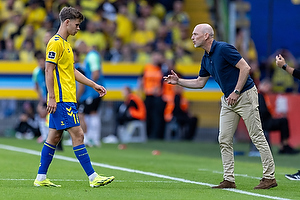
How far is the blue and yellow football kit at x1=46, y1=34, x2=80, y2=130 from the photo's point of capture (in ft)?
27.3

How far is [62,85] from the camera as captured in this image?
8.41 meters

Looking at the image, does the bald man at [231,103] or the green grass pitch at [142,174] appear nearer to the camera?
the green grass pitch at [142,174]

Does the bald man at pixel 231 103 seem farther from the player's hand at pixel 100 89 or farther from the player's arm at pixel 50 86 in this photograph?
the player's arm at pixel 50 86

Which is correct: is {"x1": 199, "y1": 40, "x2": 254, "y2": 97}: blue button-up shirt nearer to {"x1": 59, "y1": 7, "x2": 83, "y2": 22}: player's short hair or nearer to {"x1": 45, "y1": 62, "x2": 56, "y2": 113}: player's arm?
{"x1": 59, "y1": 7, "x2": 83, "y2": 22}: player's short hair

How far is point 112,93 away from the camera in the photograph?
2033 cm

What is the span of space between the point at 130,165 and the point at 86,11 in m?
11.2

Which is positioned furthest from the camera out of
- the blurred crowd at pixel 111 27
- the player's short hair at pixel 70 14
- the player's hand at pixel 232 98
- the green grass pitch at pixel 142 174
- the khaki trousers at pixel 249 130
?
the blurred crowd at pixel 111 27

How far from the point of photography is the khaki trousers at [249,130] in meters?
8.71

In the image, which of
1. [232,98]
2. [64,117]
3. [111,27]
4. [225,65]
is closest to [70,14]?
[64,117]

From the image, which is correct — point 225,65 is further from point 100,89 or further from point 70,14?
point 70,14

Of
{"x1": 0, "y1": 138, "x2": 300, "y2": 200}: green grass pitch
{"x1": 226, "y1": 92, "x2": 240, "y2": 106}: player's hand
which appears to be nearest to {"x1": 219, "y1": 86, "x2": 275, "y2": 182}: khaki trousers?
{"x1": 226, "y1": 92, "x2": 240, "y2": 106}: player's hand

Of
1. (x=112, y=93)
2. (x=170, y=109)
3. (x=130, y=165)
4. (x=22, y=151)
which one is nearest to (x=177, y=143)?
(x=170, y=109)

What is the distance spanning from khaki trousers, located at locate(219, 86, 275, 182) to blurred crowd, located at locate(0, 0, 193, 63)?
39.0 feet

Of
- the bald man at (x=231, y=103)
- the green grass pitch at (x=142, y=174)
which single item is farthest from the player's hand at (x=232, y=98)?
the green grass pitch at (x=142, y=174)
